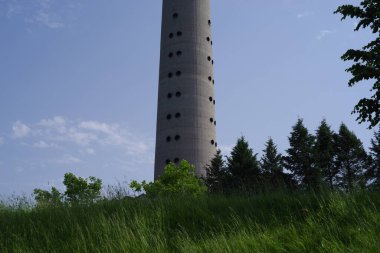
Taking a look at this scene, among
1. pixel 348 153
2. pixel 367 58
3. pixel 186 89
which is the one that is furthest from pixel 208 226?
pixel 348 153

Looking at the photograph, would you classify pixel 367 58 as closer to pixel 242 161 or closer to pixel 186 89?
pixel 242 161

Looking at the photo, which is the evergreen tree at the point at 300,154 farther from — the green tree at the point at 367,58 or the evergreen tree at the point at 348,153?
the green tree at the point at 367,58

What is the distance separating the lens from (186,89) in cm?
4375

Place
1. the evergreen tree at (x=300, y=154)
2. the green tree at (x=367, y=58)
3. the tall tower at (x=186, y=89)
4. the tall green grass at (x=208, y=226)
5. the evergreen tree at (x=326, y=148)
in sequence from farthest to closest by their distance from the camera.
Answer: the tall tower at (x=186, y=89) → the evergreen tree at (x=326, y=148) → the evergreen tree at (x=300, y=154) → the green tree at (x=367, y=58) → the tall green grass at (x=208, y=226)

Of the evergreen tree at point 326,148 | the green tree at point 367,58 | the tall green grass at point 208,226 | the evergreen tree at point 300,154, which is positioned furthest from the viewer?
the evergreen tree at point 326,148

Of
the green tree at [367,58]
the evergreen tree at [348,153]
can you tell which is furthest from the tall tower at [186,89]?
the green tree at [367,58]

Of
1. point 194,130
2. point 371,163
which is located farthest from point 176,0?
point 371,163

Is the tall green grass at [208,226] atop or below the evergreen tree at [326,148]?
below

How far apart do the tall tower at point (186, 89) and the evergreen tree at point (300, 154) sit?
9.40m

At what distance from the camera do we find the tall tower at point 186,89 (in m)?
42.2

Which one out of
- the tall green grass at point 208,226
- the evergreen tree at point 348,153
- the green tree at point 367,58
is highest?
the evergreen tree at point 348,153

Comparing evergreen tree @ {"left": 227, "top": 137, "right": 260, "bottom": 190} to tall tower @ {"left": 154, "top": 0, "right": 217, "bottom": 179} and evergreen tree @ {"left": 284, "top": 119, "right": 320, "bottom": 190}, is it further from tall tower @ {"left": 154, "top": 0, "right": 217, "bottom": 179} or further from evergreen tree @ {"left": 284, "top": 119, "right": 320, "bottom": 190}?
tall tower @ {"left": 154, "top": 0, "right": 217, "bottom": 179}

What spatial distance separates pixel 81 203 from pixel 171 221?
3070 millimetres

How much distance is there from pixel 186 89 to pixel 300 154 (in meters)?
14.3
